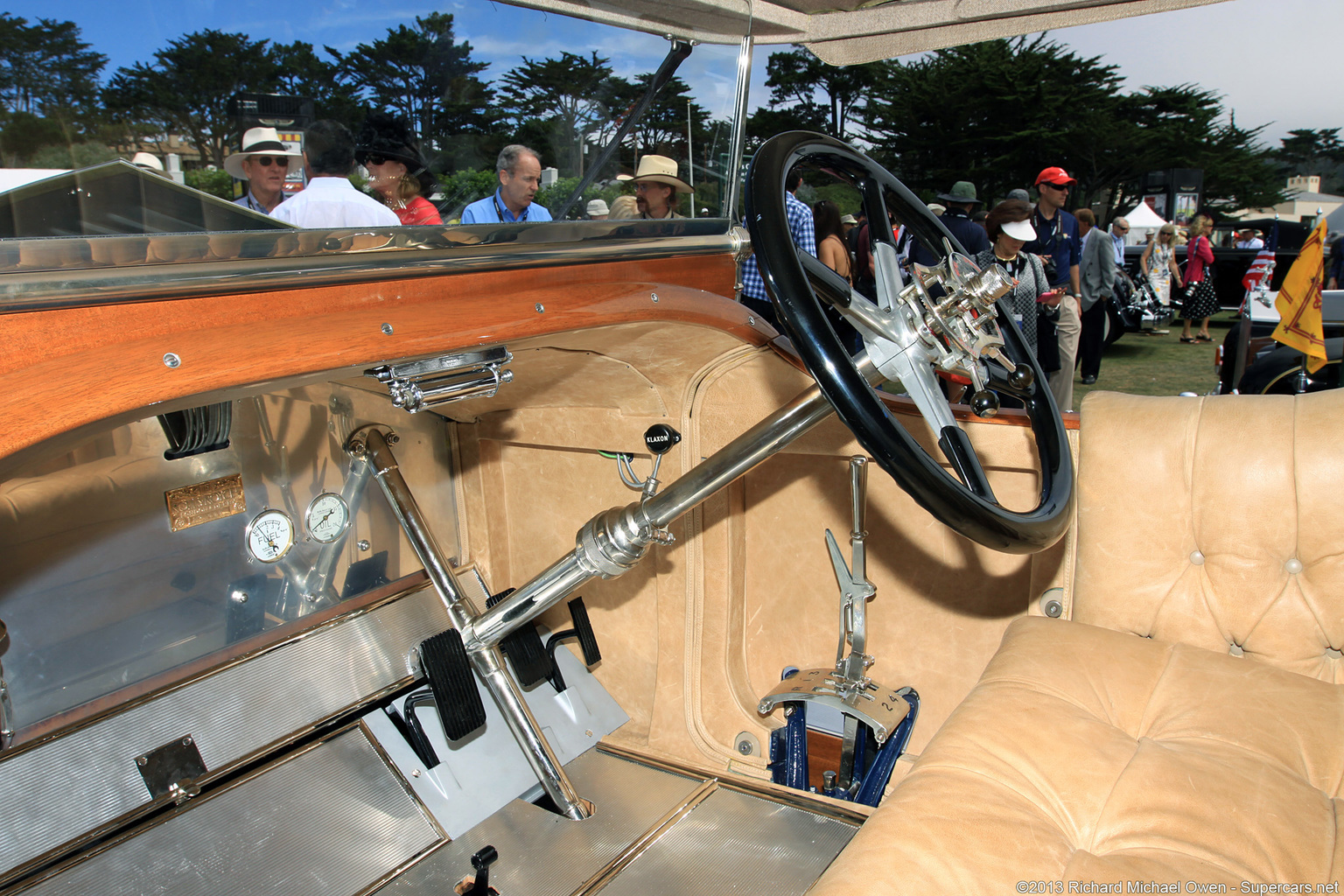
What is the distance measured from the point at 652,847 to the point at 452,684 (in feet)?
1.83

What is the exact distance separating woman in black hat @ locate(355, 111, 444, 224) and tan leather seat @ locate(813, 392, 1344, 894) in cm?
101

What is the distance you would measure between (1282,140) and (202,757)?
29888 mm

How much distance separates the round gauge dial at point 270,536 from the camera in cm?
A: 172

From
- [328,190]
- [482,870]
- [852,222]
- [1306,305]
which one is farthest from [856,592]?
[852,222]

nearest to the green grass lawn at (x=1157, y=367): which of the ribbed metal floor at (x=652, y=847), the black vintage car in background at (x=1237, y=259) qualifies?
the black vintage car in background at (x=1237, y=259)

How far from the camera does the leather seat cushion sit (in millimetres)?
1021

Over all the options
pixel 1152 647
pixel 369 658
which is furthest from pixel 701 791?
pixel 1152 647

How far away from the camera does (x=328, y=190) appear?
108 cm

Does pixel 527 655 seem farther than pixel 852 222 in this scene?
No

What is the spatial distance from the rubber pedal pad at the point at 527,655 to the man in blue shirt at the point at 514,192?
1.01 metres

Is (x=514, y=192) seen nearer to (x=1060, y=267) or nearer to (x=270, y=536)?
(x=270, y=536)

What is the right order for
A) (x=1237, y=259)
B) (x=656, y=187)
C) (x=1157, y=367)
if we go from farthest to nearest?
(x=1237, y=259)
(x=1157, y=367)
(x=656, y=187)

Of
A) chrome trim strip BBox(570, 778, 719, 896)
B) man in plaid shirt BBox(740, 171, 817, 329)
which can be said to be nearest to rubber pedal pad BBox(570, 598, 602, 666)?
chrome trim strip BBox(570, 778, 719, 896)

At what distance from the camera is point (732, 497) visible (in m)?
1.97
